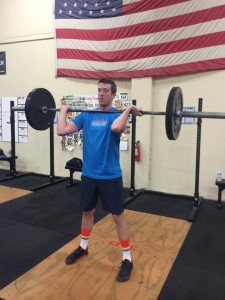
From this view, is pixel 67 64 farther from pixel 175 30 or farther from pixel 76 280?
pixel 76 280

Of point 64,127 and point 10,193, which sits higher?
point 64,127

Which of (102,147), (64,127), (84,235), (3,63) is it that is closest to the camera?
(102,147)

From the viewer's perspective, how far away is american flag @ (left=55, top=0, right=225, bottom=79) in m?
3.24

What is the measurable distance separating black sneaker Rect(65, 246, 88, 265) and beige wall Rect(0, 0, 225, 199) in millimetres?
1927

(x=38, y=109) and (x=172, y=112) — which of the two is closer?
(x=172, y=112)

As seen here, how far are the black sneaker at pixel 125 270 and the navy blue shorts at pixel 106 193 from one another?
349mm

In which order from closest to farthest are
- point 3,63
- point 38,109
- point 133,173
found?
point 38,109 < point 133,173 < point 3,63

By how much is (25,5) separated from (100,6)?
4.70 feet

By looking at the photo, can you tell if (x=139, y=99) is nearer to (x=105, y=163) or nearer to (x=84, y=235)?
(x=105, y=163)

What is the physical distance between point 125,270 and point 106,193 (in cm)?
52

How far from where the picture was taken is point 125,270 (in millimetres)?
1866

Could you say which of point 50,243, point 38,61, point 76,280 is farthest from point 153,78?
point 76,280

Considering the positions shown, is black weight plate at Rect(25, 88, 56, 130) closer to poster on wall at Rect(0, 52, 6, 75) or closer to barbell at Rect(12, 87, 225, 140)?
barbell at Rect(12, 87, 225, 140)

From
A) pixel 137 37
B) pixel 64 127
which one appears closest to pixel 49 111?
pixel 64 127
